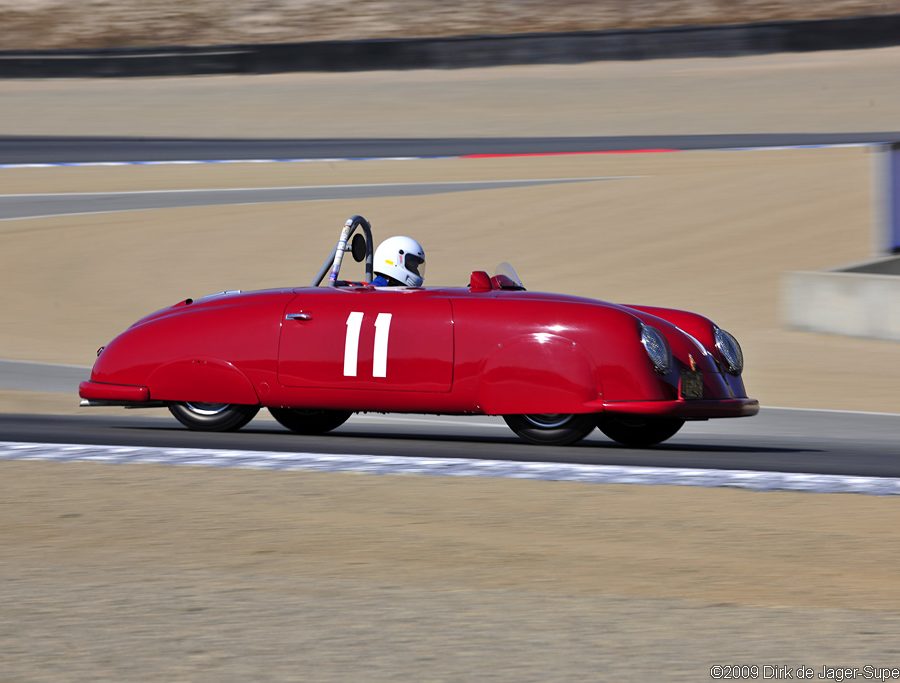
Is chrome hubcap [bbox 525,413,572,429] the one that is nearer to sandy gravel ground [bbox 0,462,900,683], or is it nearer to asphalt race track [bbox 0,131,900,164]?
sandy gravel ground [bbox 0,462,900,683]

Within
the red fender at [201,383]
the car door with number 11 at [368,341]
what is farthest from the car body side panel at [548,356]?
the red fender at [201,383]

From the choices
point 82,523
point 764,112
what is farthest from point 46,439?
point 764,112

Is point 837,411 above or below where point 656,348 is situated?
below

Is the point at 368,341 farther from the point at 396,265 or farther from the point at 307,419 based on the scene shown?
the point at 307,419

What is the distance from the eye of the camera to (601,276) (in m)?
17.0

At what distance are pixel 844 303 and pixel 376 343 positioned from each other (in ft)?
23.0

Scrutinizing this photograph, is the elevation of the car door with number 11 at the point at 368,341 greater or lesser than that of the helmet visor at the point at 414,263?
lesser

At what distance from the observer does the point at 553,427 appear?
8438 mm

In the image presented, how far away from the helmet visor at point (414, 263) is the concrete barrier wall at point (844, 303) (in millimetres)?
6003

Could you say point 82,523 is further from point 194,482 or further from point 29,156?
point 29,156

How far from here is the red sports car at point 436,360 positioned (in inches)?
316

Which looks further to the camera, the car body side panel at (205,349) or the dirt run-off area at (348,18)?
the dirt run-off area at (348,18)

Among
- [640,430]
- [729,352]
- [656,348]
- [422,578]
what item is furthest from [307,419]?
[422,578]

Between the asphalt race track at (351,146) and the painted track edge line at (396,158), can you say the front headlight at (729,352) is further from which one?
the asphalt race track at (351,146)
